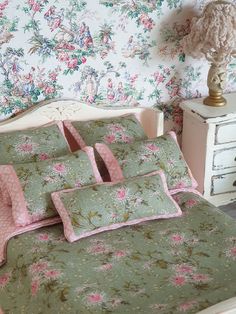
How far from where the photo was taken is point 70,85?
262cm

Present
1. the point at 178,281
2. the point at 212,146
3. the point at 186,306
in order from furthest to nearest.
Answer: the point at 212,146
the point at 178,281
the point at 186,306

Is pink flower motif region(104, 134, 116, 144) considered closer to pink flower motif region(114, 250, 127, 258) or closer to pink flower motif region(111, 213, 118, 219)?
pink flower motif region(111, 213, 118, 219)

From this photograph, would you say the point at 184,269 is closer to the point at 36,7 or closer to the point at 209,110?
the point at 209,110

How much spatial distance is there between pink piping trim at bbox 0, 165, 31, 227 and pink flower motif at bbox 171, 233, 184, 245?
0.59 m

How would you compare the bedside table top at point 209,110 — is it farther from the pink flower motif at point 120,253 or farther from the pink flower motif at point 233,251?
the pink flower motif at point 120,253

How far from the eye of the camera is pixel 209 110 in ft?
8.94

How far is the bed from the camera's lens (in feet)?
5.35

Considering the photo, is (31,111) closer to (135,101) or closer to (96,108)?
(96,108)

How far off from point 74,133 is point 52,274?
946mm

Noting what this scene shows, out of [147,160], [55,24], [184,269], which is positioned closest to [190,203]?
[147,160]

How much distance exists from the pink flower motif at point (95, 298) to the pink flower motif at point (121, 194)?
0.52m

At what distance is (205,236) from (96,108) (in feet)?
3.24

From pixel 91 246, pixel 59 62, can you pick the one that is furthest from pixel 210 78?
pixel 91 246

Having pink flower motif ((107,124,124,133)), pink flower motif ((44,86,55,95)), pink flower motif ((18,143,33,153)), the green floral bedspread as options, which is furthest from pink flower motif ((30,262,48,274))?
pink flower motif ((44,86,55,95))
